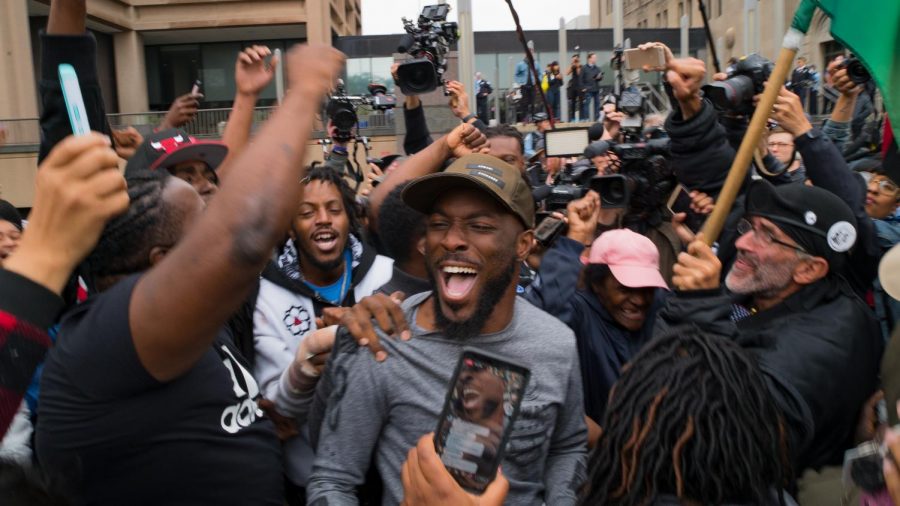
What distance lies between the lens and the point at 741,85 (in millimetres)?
3369

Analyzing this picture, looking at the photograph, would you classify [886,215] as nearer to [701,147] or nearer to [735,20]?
[701,147]

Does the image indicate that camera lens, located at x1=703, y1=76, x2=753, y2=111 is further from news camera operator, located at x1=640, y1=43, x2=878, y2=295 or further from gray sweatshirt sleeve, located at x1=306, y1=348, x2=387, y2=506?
gray sweatshirt sleeve, located at x1=306, y1=348, x2=387, y2=506

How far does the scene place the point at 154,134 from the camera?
3441mm

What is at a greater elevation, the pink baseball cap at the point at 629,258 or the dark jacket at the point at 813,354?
the pink baseball cap at the point at 629,258

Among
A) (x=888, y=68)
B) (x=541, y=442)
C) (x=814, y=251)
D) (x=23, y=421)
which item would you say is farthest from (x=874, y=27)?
(x=23, y=421)

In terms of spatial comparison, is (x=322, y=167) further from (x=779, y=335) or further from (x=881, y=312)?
(x=881, y=312)

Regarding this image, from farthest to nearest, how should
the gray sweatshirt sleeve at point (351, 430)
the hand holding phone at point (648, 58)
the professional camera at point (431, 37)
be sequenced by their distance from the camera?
1. the professional camera at point (431, 37)
2. the hand holding phone at point (648, 58)
3. the gray sweatshirt sleeve at point (351, 430)

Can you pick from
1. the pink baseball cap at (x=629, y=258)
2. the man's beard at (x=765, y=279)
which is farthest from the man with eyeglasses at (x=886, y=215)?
the pink baseball cap at (x=629, y=258)

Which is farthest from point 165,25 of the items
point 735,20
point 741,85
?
point 741,85

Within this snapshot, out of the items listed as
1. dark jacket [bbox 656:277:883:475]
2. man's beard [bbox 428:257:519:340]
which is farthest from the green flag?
man's beard [bbox 428:257:519:340]

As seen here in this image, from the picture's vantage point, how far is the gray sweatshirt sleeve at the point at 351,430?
194 cm

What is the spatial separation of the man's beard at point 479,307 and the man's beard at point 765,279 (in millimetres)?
1044

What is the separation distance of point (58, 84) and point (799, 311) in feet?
7.99

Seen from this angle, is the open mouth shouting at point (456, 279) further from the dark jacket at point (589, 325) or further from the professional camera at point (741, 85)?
the professional camera at point (741, 85)
